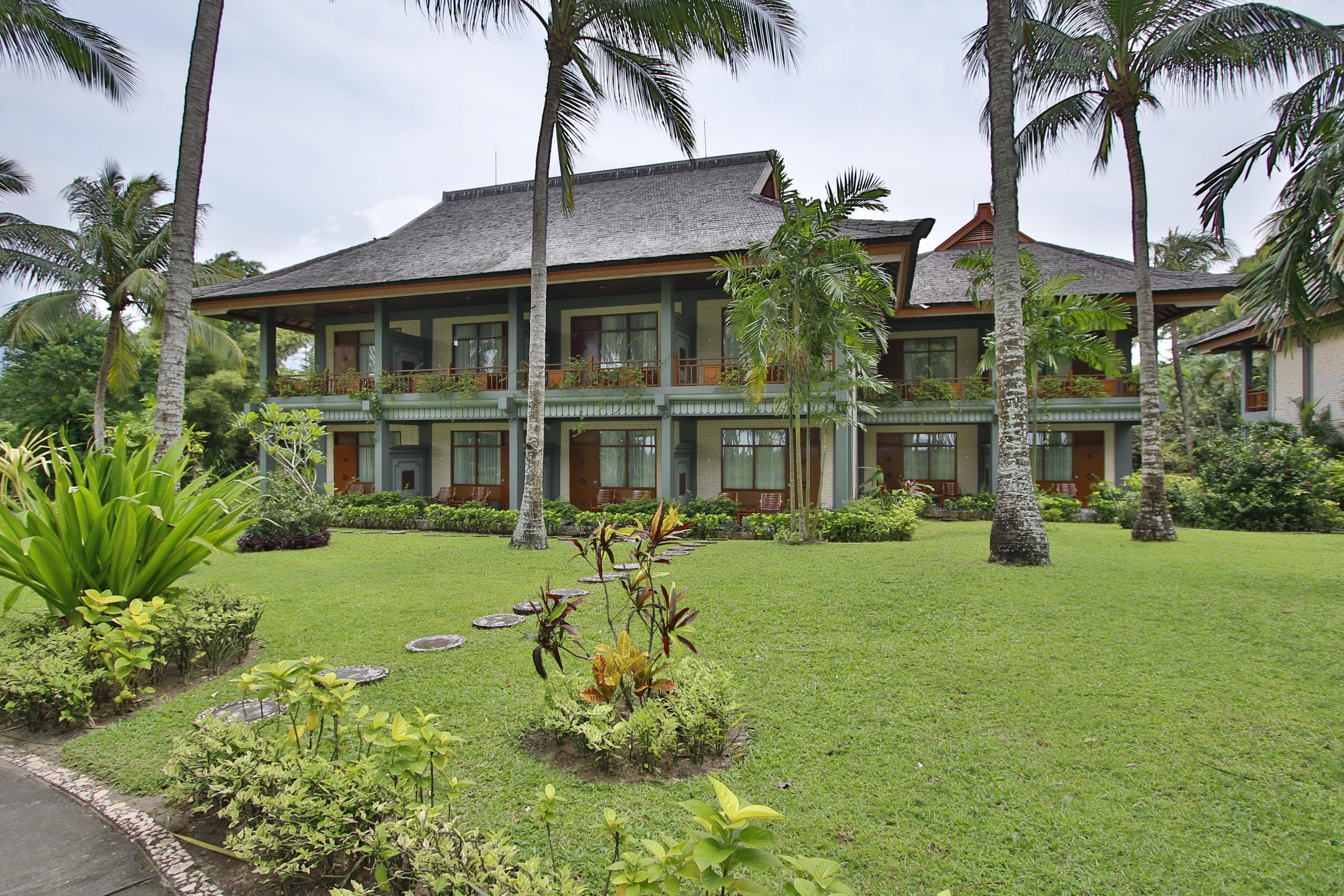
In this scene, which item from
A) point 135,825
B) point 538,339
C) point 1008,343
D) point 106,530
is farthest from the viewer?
point 538,339

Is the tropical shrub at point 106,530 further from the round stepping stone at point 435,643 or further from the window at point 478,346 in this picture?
the window at point 478,346

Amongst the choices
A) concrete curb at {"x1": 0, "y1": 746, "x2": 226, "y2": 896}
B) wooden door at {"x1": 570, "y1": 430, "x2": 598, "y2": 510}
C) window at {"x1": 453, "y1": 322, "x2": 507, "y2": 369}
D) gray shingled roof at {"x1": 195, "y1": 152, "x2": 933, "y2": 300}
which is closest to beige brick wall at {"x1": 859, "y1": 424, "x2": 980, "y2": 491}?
gray shingled roof at {"x1": 195, "y1": 152, "x2": 933, "y2": 300}

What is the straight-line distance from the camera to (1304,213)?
6746 mm

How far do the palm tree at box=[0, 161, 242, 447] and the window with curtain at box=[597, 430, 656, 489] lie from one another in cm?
1241

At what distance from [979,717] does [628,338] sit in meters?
15.3

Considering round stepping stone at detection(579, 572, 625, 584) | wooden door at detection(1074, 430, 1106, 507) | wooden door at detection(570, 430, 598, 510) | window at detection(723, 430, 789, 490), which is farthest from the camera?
wooden door at detection(1074, 430, 1106, 507)

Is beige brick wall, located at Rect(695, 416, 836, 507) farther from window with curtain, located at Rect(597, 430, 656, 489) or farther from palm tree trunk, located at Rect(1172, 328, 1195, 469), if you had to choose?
palm tree trunk, located at Rect(1172, 328, 1195, 469)

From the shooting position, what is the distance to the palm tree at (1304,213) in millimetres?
6414

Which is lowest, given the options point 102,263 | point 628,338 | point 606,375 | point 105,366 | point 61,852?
point 61,852

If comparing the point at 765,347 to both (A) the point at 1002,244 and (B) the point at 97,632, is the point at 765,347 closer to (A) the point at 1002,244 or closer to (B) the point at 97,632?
(A) the point at 1002,244

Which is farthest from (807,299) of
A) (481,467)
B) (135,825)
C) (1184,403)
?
(1184,403)

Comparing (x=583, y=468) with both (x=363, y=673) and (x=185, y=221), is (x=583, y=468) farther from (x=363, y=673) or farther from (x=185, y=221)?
(x=363, y=673)

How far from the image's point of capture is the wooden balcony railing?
1590 centimetres

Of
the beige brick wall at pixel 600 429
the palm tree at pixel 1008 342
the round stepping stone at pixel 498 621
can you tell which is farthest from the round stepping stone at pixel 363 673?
the beige brick wall at pixel 600 429
